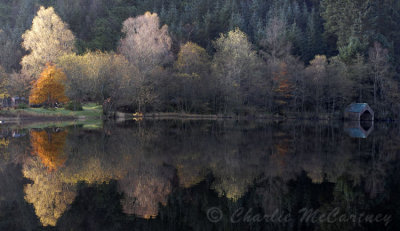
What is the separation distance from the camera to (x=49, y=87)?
5156 centimetres

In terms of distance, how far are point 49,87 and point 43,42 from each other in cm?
853

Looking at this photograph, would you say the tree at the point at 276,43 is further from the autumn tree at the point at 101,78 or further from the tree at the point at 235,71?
the autumn tree at the point at 101,78

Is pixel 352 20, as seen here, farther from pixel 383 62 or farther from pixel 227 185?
pixel 227 185

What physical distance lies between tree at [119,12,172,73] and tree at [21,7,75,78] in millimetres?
9718

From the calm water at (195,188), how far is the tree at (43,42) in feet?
121

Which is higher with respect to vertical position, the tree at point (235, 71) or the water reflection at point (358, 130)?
the tree at point (235, 71)

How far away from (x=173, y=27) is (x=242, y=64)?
20.4 meters

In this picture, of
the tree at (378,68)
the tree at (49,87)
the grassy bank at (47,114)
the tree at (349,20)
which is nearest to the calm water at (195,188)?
the grassy bank at (47,114)

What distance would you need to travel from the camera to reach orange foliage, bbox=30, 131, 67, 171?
17344 millimetres

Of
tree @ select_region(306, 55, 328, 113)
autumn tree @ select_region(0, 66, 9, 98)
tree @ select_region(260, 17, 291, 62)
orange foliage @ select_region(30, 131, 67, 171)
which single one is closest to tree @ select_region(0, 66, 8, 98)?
autumn tree @ select_region(0, 66, 9, 98)

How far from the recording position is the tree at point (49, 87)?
5125cm

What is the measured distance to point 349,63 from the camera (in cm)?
6347

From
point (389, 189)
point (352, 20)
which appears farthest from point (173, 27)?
point (389, 189)

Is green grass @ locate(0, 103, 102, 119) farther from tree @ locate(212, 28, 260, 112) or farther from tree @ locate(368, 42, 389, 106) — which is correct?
tree @ locate(368, 42, 389, 106)
